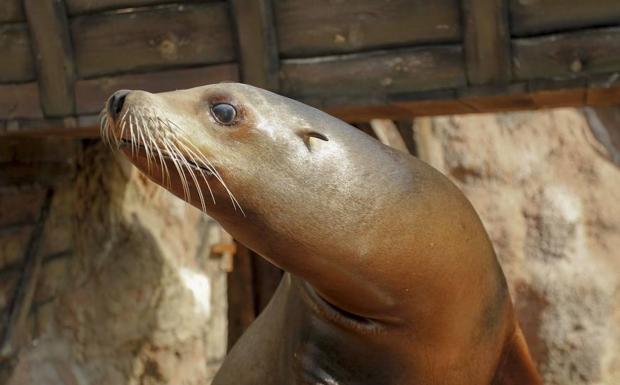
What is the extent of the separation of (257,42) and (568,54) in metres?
0.92

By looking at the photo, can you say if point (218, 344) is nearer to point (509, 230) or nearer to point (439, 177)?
point (509, 230)

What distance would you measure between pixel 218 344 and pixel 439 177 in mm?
2062

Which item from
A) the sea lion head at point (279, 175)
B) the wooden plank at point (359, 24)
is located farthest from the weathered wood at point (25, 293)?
the sea lion head at point (279, 175)

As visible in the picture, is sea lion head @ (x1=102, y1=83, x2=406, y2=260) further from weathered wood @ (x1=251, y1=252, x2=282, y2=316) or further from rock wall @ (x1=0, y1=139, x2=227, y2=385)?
weathered wood @ (x1=251, y1=252, x2=282, y2=316)

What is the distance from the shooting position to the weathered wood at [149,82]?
3109 mm

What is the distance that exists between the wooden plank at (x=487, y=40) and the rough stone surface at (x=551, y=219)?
51.3 inches

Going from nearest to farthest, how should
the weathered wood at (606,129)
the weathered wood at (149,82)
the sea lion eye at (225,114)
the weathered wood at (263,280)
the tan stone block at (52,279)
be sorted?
the sea lion eye at (225,114) < the weathered wood at (149,82) < the tan stone block at (52,279) < the weathered wood at (606,129) < the weathered wood at (263,280)

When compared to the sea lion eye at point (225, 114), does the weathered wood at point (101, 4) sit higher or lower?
higher

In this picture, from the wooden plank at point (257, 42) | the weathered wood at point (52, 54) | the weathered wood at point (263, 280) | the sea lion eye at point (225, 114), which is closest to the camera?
the sea lion eye at point (225, 114)

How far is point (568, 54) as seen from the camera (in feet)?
9.02

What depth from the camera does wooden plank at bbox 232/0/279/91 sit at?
3008 mm

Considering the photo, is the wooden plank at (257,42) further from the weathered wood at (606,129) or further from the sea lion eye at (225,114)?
the weathered wood at (606,129)

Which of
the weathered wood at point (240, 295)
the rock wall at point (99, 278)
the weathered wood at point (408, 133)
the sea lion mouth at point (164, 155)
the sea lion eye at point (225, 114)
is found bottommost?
the weathered wood at point (240, 295)

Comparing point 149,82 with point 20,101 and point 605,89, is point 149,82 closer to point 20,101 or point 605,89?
point 20,101
